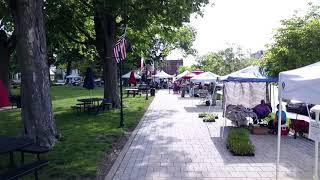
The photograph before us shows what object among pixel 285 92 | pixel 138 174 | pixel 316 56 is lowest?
pixel 138 174

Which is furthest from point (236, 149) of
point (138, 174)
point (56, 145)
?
point (56, 145)

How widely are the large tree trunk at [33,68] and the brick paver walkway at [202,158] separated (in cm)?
254

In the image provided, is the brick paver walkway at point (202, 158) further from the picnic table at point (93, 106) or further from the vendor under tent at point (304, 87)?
the picnic table at point (93, 106)

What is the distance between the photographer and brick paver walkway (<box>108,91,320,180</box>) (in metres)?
9.36

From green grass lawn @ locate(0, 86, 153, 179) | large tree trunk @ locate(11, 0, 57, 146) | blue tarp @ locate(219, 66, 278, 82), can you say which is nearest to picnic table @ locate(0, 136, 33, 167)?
green grass lawn @ locate(0, 86, 153, 179)

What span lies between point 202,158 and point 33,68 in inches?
198

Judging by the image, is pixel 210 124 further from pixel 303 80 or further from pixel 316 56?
pixel 303 80

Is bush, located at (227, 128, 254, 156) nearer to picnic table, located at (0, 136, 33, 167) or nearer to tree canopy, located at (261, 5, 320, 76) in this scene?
picnic table, located at (0, 136, 33, 167)

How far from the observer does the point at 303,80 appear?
7.20 meters

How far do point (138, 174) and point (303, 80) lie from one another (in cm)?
393

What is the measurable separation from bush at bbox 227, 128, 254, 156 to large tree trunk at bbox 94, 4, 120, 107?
13308mm

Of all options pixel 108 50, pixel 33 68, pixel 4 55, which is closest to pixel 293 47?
pixel 108 50

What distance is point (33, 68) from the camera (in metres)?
12.1

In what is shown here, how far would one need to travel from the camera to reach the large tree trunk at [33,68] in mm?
11969
